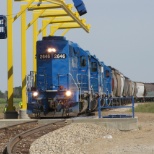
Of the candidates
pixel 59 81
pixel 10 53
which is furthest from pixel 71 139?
pixel 10 53

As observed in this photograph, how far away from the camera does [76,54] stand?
2269 cm

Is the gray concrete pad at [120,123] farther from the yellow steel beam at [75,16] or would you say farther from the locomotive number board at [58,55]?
the yellow steel beam at [75,16]

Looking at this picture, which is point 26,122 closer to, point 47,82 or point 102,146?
point 47,82

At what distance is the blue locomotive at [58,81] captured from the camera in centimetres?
2019

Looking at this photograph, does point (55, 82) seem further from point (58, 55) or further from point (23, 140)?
point (23, 140)

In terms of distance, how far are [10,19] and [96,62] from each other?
5.50m

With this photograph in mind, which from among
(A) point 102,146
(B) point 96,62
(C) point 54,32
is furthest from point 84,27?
(A) point 102,146

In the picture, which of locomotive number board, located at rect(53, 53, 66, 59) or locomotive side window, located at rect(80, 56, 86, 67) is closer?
locomotive number board, located at rect(53, 53, 66, 59)

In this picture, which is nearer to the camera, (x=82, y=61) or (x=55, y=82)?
(x=55, y=82)

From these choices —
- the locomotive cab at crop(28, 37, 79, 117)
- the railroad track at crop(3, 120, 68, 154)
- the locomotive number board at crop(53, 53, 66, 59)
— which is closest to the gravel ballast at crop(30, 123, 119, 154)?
the railroad track at crop(3, 120, 68, 154)

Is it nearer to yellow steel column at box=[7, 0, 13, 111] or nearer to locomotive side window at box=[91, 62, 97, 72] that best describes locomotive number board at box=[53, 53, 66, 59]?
yellow steel column at box=[7, 0, 13, 111]

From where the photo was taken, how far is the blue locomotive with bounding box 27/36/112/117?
66.2 ft

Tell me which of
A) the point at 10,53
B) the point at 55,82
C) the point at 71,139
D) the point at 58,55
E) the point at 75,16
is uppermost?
the point at 75,16

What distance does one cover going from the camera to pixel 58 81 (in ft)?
68.9
